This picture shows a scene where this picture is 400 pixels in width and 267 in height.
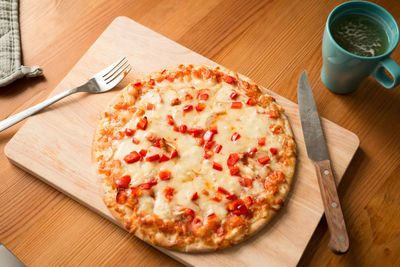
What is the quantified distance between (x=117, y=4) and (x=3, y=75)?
813 mm

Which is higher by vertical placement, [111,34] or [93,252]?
[111,34]

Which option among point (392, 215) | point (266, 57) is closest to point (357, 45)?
point (266, 57)

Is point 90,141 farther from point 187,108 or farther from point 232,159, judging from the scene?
point 232,159

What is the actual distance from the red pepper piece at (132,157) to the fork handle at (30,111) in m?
0.50

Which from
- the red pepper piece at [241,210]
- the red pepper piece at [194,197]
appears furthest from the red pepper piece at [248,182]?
the red pepper piece at [194,197]

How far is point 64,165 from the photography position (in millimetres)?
2021

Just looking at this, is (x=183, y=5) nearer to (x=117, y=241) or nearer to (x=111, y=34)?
(x=111, y=34)

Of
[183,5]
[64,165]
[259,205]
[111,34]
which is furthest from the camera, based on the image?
[183,5]

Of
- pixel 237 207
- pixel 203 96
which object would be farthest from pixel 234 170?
pixel 203 96

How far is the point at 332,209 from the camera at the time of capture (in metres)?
1.89

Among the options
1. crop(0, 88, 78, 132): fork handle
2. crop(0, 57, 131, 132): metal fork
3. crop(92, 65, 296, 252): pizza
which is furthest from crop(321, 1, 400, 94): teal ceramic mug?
crop(0, 88, 78, 132): fork handle

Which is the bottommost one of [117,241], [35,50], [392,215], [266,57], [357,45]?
[392,215]

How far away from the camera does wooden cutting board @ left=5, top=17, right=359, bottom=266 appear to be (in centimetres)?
184

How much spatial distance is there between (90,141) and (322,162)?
1143 mm
